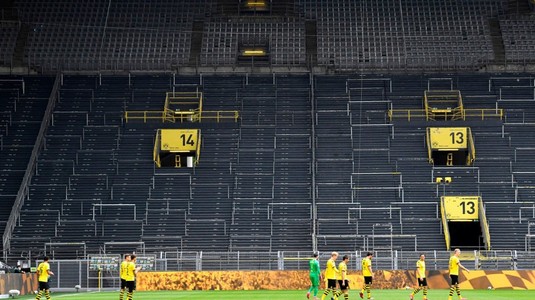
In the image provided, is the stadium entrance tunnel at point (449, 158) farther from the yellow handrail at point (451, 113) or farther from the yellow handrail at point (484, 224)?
the yellow handrail at point (484, 224)

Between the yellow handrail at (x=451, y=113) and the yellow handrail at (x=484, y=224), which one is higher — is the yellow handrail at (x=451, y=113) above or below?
above

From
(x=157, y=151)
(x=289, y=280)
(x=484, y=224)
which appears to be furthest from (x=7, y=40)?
(x=484, y=224)

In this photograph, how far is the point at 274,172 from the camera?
7088 cm

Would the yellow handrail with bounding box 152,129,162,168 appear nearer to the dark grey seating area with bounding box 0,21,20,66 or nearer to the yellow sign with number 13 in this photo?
the dark grey seating area with bounding box 0,21,20,66

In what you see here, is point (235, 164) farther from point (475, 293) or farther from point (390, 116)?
point (475, 293)

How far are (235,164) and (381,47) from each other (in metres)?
14.4

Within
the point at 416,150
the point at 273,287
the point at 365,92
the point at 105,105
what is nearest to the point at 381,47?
the point at 365,92

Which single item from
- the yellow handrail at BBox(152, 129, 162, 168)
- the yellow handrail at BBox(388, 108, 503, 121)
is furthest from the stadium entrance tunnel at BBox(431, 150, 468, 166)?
the yellow handrail at BBox(152, 129, 162, 168)

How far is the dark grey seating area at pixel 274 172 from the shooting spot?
66.1 m

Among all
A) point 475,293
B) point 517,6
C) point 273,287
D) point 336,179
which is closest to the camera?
point 475,293

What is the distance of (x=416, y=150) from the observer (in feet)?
236

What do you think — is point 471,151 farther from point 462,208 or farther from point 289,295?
point 289,295

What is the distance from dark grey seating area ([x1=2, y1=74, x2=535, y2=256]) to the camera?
217ft

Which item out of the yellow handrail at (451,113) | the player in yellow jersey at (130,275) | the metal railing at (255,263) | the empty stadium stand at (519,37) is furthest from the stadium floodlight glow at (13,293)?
the empty stadium stand at (519,37)
